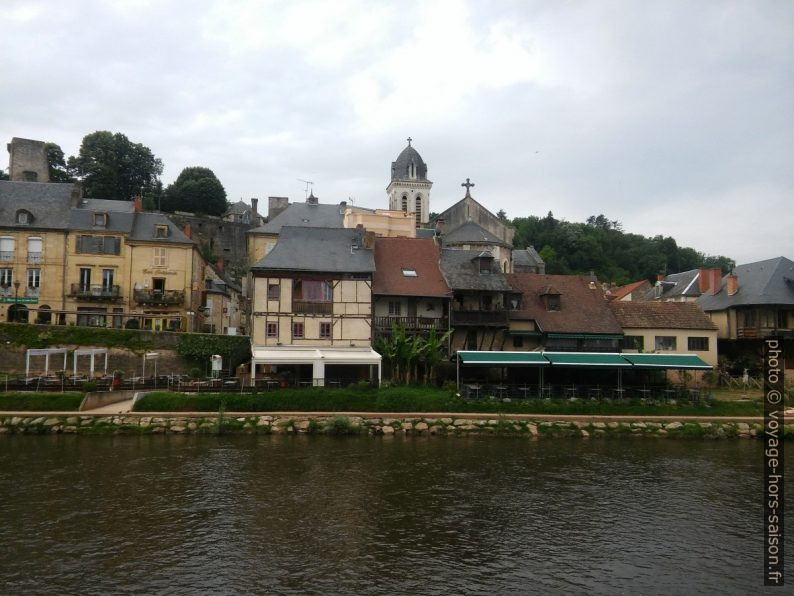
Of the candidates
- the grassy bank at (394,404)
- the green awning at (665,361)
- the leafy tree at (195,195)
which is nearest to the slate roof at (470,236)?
the green awning at (665,361)

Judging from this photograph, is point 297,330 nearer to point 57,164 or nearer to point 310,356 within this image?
point 310,356

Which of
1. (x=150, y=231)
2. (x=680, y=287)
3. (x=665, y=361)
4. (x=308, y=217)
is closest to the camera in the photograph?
(x=665, y=361)

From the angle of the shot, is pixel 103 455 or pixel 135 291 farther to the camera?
pixel 135 291

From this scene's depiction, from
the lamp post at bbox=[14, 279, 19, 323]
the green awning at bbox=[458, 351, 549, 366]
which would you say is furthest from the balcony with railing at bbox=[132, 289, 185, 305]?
the green awning at bbox=[458, 351, 549, 366]

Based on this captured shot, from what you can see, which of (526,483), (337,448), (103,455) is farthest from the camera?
(337,448)

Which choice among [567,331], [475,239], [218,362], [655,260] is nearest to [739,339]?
[567,331]

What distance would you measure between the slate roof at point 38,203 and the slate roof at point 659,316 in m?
33.9

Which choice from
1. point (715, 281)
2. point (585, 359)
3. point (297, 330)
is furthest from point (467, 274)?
point (715, 281)

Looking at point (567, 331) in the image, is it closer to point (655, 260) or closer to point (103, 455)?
point (103, 455)

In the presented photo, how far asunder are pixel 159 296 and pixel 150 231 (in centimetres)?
432

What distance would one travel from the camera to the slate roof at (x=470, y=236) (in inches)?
2003

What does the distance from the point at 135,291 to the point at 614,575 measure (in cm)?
3260

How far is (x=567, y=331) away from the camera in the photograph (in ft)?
111

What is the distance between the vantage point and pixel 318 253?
33938 millimetres
